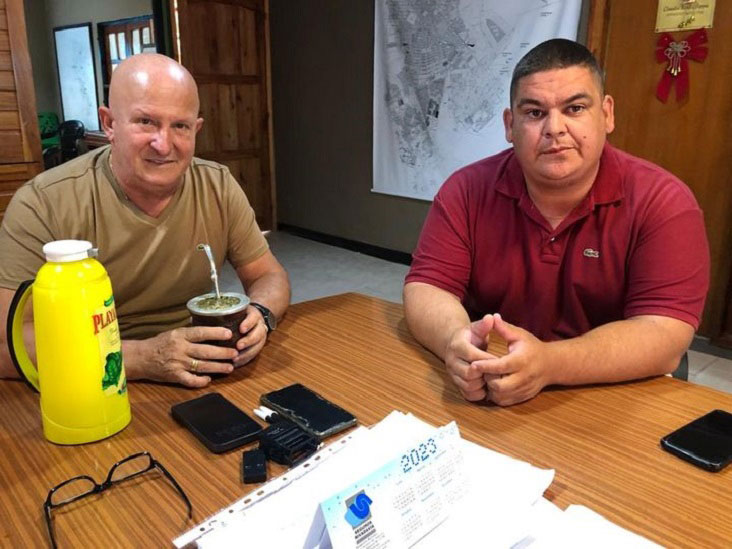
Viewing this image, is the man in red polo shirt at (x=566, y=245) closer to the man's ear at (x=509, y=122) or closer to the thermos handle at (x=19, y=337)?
the man's ear at (x=509, y=122)

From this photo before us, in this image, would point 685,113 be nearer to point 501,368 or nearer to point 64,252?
point 501,368

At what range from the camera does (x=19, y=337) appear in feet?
2.83

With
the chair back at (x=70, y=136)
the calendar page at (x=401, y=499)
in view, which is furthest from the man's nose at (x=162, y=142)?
the chair back at (x=70, y=136)

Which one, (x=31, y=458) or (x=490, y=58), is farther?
(x=490, y=58)

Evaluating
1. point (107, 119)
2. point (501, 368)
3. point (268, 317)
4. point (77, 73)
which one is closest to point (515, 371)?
point (501, 368)

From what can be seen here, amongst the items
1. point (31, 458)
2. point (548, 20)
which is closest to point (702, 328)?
point (548, 20)

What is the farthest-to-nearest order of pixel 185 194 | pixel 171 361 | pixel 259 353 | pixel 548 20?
1. pixel 548 20
2. pixel 185 194
3. pixel 259 353
4. pixel 171 361

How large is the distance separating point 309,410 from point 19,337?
1.44 ft

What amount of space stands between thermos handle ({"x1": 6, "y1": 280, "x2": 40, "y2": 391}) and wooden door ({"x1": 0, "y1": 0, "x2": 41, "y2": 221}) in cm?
224

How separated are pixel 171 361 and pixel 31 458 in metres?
0.26

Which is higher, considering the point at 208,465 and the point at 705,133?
the point at 705,133

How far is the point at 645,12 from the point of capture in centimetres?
286

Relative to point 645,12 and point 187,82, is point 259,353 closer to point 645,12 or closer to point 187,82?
point 187,82

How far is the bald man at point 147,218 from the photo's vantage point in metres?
1.10
